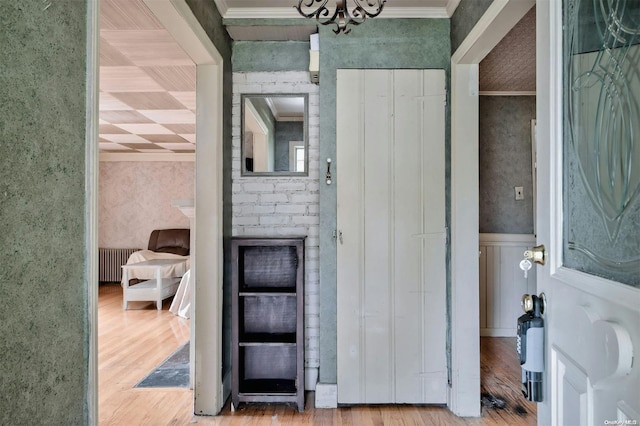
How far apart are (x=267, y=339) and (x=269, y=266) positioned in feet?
1.55

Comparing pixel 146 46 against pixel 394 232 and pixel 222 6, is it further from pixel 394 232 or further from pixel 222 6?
pixel 394 232

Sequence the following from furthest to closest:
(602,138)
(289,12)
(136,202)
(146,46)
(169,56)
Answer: (136,202) < (169,56) < (146,46) < (289,12) < (602,138)

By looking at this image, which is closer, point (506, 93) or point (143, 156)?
point (506, 93)

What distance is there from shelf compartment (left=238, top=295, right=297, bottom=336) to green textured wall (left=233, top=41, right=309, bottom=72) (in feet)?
5.09

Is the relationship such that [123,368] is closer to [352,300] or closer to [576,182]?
[352,300]

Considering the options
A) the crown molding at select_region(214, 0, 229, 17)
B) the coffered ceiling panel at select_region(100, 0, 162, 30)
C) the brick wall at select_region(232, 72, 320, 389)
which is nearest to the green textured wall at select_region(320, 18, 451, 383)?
the brick wall at select_region(232, 72, 320, 389)

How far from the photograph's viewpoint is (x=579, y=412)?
85 centimetres

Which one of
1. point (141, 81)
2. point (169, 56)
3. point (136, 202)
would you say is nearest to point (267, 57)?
point (169, 56)

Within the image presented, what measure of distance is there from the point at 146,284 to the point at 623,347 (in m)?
5.33

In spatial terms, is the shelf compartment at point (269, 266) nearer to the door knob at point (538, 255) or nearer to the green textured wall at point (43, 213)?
the green textured wall at point (43, 213)

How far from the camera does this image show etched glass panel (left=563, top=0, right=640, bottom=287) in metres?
0.75

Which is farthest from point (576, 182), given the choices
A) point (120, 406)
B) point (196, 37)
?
point (120, 406)

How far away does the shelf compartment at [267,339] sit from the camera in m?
2.39

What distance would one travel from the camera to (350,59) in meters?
2.45
